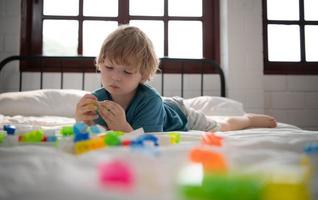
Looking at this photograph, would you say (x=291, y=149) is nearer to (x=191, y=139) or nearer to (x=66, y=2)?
(x=191, y=139)

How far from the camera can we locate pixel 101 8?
2.22m

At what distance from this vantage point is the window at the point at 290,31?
7.43 feet

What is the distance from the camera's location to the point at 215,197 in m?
0.26

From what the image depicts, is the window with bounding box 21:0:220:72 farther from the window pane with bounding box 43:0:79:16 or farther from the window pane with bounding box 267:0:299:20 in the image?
the window pane with bounding box 267:0:299:20

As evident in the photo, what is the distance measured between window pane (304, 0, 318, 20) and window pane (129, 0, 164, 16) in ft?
3.71

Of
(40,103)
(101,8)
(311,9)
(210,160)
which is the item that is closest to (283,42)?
(311,9)

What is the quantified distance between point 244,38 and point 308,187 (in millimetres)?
1937

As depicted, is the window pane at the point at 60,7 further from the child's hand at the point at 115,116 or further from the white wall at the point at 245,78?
the child's hand at the point at 115,116

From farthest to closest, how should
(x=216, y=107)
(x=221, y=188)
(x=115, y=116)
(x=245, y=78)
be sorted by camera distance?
1. (x=245, y=78)
2. (x=216, y=107)
3. (x=115, y=116)
4. (x=221, y=188)

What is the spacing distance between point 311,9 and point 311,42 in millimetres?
257

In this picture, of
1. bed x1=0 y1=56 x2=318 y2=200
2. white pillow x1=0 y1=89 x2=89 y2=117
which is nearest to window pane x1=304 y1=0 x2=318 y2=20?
white pillow x1=0 y1=89 x2=89 y2=117

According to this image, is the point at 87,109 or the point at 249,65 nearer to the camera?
the point at 87,109

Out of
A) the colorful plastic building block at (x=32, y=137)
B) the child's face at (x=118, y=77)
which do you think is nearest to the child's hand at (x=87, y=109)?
the child's face at (x=118, y=77)

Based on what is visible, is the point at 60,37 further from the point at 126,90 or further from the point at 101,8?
the point at 126,90
